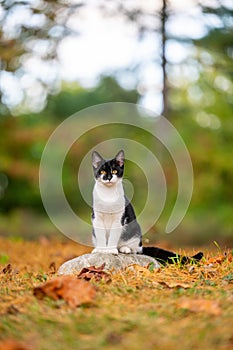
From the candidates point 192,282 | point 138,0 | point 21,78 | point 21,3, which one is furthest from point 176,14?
point 192,282

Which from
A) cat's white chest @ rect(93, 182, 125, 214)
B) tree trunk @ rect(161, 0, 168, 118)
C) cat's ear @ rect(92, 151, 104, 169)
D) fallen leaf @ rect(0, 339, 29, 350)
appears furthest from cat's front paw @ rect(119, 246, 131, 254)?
tree trunk @ rect(161, 0, 168, 118)

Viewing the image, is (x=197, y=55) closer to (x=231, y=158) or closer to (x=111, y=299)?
(x=231, y=158)

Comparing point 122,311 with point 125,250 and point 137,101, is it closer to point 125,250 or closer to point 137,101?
point 125,250

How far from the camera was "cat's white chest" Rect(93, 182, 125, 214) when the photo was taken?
12.9 ft

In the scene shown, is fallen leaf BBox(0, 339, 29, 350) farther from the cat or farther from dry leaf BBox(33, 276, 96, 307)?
the cat

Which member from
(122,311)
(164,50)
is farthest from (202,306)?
(164,50)

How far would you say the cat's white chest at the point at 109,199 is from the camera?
3.93m

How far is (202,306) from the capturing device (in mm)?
2352

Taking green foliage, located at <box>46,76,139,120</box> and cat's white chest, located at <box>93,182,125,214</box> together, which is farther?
green foliage, located at <box>46,76,139,120</box>

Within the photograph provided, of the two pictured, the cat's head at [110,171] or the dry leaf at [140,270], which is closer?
the dry leaf at [140,270]

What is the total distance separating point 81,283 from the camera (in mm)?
2600

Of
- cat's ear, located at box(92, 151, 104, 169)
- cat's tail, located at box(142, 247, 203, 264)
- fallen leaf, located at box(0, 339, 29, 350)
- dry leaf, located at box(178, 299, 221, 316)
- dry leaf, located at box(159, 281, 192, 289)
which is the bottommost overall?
cat's tail, located at box(142, 247, 203, 264)

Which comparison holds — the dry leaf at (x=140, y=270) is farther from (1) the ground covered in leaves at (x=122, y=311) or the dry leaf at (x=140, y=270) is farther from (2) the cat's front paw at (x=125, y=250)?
(2) the cat's front paw at (x=125, y=250)

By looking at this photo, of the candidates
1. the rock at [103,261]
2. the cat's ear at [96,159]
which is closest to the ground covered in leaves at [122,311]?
the rock at [103,261]
